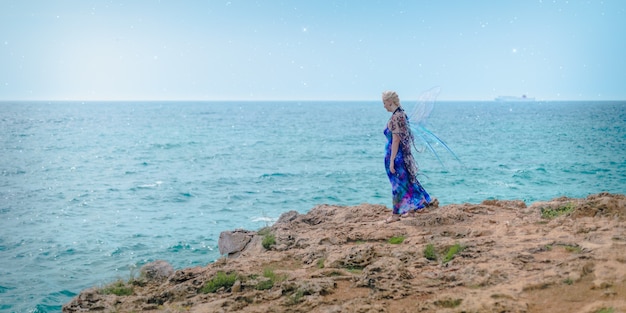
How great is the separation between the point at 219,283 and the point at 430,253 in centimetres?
271

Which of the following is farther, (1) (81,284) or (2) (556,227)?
(1) (81,284)

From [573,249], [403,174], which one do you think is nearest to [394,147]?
[403,174]

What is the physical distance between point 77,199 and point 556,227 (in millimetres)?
20717

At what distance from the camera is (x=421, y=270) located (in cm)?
658

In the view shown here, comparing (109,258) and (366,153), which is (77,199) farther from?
(366,153)

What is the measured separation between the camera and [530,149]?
139ft

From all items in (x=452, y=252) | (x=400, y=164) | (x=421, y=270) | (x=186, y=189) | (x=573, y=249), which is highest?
(x=400, y=164)

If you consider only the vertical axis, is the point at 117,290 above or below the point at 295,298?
below

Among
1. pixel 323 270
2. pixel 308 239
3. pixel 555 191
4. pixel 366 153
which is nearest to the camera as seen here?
pixel 323 270

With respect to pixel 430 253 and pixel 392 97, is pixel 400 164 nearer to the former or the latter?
pixel 392 97

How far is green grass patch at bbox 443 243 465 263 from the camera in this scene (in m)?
6.88

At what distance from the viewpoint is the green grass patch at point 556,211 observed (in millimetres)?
8375

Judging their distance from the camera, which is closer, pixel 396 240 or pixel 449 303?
pixel 449 303

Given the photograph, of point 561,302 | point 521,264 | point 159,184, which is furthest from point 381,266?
point 159,184
